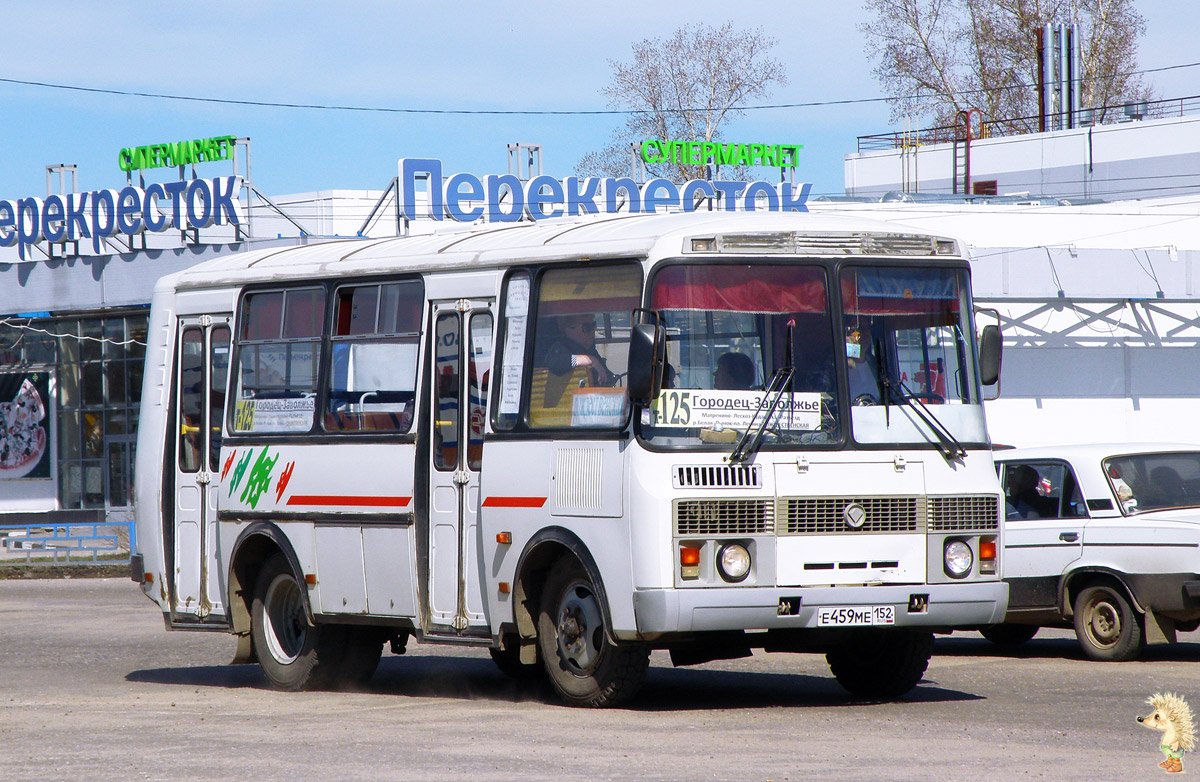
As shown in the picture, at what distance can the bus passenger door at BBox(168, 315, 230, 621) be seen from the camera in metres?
13.0

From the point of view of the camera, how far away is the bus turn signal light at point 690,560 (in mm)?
9656

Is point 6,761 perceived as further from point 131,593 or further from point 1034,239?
point 1034,239

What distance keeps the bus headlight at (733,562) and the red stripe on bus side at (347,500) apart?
2.43 meters

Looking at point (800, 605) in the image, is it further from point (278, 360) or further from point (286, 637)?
point (278, 360)

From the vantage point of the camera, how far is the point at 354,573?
11.7m

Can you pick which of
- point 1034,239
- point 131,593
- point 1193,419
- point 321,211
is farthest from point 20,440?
point 1193,419

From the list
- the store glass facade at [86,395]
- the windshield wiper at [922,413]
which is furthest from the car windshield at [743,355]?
the store glass facade at [86,395]

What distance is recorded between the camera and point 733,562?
977 centimetres

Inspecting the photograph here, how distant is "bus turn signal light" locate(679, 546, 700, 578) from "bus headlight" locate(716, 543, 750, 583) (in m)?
0.12

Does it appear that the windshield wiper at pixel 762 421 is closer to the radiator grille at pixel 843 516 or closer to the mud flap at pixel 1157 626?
the radiator grille at pixel 843 516

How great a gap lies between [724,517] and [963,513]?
1529 millimetres

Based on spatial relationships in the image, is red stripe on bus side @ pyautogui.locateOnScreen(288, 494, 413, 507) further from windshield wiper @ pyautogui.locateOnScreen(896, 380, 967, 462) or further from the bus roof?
windshield wiper @ pyautogui.locateOnScreen(896, 380, 967, 462)

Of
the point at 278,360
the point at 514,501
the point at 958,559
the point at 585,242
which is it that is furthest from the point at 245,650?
the point at 958,559

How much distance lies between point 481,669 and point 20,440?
113ft
